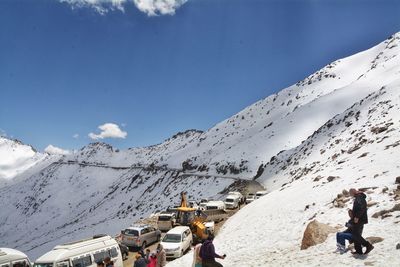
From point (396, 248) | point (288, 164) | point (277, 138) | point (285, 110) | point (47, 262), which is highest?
point (285, 110)

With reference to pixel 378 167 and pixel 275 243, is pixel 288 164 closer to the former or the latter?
pixel 378 167

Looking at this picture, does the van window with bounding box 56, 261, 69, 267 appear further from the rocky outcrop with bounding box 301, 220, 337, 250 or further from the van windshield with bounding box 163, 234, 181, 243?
the rocky outcrop with bounding box 301, 220, 337, 250

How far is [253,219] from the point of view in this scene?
88.7 feet

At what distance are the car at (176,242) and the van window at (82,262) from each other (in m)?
6.32

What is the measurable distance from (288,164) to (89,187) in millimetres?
130522

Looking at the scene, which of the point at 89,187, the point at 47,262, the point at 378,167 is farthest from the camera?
the point at 89,187

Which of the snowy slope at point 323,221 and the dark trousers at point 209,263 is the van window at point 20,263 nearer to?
the snowy slope at point 323,221

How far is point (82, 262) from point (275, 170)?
5874 cm

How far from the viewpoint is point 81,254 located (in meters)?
18.9

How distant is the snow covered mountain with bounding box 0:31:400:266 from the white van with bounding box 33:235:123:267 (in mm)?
3625

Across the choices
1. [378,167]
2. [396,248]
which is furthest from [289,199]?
[396,248]

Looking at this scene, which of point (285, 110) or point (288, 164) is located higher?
point (285, 110)

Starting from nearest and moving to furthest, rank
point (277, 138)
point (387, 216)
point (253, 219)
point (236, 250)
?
point (387, 216), point (236, 250), point (253, 219), point (277, 138)

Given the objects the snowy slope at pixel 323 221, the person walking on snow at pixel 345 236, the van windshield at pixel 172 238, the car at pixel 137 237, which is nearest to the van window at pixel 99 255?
the snowy slope at pixel 323 221
